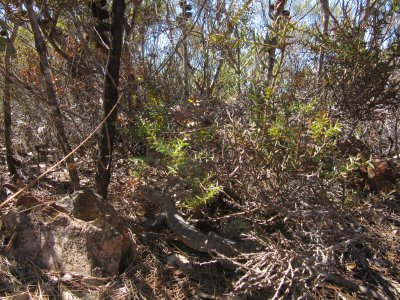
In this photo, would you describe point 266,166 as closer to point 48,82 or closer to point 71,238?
point 71,238

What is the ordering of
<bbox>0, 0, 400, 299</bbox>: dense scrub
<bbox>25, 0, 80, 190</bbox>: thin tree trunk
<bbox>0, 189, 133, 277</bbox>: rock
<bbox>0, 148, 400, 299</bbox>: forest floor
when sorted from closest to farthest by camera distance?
1. <bbox>0, 148, 400, 299</bbox>: forest floor
2. <bbox>0, 0, 400, 299</bbox>: dense scrub
3. <bbox>0, 189, 133, 277</bbox>: rock
4. <bbox>25, 0, 80, 190</bbox>: thin tree trunk

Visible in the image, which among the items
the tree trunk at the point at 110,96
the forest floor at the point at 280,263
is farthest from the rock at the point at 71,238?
the tree trunk at the point at 110,96

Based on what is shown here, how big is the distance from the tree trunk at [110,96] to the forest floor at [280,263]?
52cm

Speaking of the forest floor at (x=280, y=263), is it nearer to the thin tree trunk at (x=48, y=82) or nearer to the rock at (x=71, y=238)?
the rock at (x=71, y=238)

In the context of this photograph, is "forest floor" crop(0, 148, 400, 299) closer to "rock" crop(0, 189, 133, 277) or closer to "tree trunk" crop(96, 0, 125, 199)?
"rock" crop(0, 189, 133, 277)

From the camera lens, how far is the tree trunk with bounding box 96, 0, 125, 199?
2.86 meters

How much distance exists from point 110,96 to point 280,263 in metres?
1.81

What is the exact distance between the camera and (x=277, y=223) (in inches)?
110

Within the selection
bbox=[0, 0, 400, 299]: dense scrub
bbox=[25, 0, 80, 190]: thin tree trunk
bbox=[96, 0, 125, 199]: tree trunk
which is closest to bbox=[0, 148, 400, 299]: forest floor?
bbox=[0, 0, 400, 299]: dense scrub

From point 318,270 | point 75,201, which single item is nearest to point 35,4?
point 75,201

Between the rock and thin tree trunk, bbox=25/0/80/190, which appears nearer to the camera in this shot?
the rock

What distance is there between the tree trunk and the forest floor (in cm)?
52

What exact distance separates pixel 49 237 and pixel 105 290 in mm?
570

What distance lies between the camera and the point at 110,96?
3.02 meters
